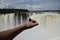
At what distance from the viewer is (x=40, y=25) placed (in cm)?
206

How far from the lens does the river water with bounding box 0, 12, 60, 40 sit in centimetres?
200

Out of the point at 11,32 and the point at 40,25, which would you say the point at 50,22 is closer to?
the point at 40,25

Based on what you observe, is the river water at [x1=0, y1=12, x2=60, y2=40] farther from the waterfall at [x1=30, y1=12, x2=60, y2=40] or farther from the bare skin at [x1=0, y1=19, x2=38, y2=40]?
the bare skin at [x1=0, y1=19, x2=38, y2=40]

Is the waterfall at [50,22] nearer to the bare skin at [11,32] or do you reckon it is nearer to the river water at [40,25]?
the river water at [40,25]

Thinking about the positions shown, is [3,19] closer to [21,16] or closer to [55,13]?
[21,16]

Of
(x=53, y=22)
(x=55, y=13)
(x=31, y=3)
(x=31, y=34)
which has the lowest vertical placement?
(x=31, y=34)

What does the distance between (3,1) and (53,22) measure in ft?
2.51

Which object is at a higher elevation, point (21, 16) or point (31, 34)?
point (21, 16)

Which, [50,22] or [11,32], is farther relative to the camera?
[50,22]

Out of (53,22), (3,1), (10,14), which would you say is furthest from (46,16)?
(3,1)

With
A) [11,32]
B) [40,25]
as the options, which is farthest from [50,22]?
[11,32]

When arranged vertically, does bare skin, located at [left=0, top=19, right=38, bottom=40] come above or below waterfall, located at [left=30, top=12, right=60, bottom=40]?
above

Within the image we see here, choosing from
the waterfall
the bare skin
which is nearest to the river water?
the waterfall

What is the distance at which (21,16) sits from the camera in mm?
2178
